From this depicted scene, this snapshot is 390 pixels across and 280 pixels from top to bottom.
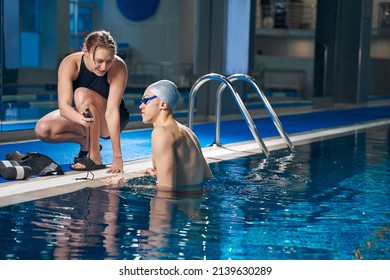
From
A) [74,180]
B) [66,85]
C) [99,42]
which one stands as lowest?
[74,180]

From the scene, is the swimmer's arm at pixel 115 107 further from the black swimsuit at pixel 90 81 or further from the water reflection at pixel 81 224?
the water reflection at pixel 81 224

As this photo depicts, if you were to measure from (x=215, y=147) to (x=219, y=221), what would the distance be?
3.58m

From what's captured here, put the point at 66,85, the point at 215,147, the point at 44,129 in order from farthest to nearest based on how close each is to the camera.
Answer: the point at 215,147, the point at 44,129, the point at 66,85

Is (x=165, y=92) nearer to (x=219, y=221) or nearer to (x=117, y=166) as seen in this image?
(x=219, y=221)

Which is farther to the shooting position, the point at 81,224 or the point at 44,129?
the point at 44,129

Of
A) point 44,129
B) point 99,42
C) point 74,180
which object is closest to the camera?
point 99,42

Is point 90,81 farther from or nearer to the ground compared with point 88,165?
farther from the ground

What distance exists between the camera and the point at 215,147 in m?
7.02

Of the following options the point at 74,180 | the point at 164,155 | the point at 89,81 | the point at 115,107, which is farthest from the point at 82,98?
the point at 164,155

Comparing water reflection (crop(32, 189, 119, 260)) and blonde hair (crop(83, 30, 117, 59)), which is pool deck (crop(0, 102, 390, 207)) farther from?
blonde hair (crop(83, 30, 117, 59))

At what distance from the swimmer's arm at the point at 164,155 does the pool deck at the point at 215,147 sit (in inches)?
27.0

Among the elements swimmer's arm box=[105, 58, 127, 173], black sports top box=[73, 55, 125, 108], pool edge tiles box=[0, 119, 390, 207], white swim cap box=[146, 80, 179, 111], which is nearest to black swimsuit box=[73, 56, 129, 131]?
black sports top box=[73, 55, 125, 108]

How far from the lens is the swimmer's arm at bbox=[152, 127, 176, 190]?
12.6 ft
